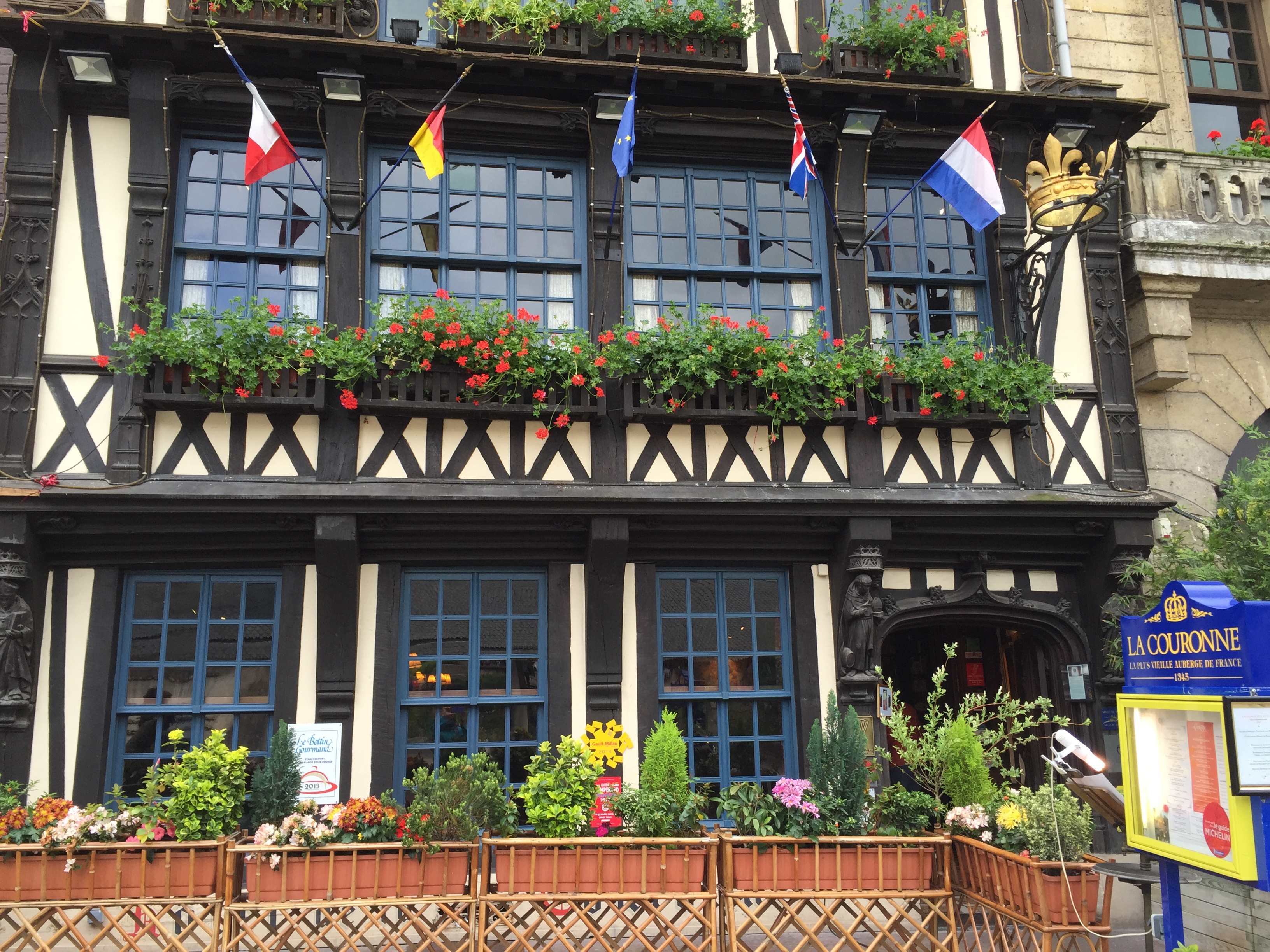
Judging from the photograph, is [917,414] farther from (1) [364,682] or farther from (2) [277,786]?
(2) [277,786]

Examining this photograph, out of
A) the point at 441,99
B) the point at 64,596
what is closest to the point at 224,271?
the point at 441,99

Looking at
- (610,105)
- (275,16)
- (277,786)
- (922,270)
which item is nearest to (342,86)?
(275,16)

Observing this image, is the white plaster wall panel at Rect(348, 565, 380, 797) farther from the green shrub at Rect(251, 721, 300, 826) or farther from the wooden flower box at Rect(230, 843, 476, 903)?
the wooden flower box at Rect(230, 843, 476, 903)

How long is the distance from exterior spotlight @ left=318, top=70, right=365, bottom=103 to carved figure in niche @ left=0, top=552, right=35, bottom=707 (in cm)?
427

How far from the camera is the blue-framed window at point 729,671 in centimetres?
762

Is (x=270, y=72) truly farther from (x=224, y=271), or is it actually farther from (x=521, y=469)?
(x=521, y=469)

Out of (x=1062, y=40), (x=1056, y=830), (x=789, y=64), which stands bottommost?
(x=1056, y=830)

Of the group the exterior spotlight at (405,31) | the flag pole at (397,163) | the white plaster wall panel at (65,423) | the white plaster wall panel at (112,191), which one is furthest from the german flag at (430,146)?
the white plaster wall panel at (65,423)

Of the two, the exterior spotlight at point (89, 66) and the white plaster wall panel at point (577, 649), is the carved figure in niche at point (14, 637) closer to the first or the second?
the exterior spotlight at point (89, 66)

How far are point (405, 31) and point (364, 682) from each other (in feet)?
17.2

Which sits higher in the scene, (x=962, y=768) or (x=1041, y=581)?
(x=1041, y=581)

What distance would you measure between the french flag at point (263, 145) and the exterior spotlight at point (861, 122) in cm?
455

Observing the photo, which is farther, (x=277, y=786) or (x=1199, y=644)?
(x=277, y=786)

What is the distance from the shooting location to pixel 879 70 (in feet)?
26.8
